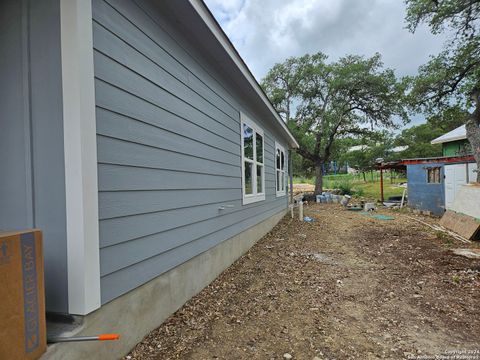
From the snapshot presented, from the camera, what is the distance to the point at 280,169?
30.7ft

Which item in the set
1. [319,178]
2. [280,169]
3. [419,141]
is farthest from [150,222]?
[419,141]

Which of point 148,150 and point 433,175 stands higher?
point 148,150

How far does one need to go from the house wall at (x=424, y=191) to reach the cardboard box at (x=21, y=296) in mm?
11955

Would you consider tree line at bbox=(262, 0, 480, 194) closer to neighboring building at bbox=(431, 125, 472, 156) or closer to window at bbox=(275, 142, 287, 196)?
neighboring building at bbox=(431, 125, 472, 156)

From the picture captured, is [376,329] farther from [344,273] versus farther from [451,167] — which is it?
[451,167]

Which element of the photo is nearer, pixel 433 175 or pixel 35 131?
pixel 35 131

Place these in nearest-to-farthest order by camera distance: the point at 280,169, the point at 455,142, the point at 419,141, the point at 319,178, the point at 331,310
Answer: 1. the point at 331,310
2. the point at 280,169
3. the point at 455,142
4. the point at 319,178
5. the point at 419,141

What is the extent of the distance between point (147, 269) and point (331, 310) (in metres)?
1.99

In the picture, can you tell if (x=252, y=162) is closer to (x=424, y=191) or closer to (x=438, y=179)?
(x=438, y=179)

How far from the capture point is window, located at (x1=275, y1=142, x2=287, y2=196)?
8.69 meters

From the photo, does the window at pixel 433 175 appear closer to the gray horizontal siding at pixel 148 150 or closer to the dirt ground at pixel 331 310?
the dirt ground at pixel 331 310

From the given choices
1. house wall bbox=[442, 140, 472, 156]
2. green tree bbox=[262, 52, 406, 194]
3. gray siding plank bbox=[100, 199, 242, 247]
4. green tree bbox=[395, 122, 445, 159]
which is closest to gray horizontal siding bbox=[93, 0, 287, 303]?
gray siding plank bbox=[100, 199, 242, 247]

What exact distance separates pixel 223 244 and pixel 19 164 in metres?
2.77

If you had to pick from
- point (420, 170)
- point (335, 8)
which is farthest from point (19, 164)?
point (335, 8)
